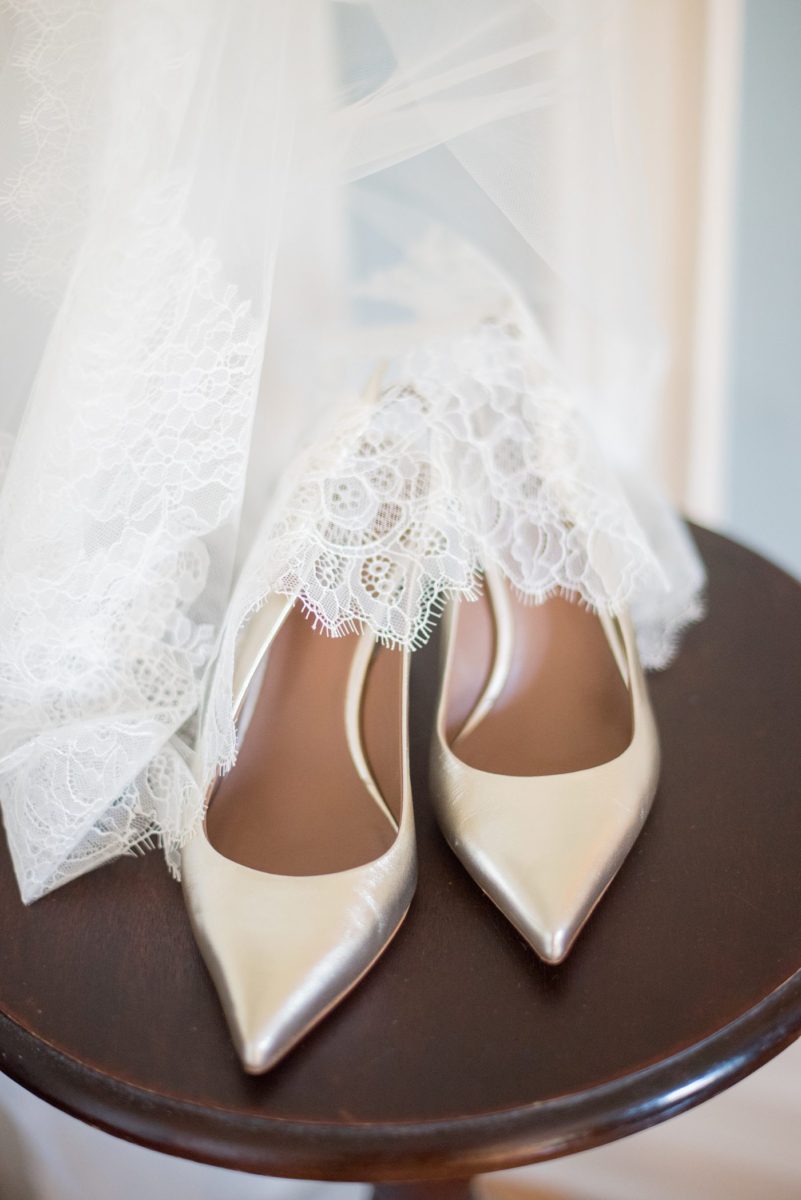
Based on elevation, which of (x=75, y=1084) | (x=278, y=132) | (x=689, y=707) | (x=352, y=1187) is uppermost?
(x=278, y=132)

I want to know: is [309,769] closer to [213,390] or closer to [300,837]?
[300,837]

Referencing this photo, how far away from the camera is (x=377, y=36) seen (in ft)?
1.56

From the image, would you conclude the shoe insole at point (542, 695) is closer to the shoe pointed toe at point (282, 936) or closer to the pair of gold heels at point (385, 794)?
the pair of gold heels at point (385, 794)

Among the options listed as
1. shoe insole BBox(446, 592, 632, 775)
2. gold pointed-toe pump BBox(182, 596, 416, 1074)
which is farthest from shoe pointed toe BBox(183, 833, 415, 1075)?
shoe insole BBox(446, 592, 632, 775)

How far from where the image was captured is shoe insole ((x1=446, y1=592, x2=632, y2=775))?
0.49 meters

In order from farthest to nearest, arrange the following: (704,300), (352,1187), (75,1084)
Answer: (704,300), (352,1187), (75,1084)

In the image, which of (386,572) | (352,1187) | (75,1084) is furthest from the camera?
(352,1187)

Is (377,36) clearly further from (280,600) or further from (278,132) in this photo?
(280,600)

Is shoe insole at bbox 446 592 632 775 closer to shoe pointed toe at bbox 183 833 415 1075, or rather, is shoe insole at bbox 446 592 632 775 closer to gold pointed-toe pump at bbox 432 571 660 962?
gold pointed-toe pump at bbox 432 571 660 962

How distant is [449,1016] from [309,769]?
0.17m


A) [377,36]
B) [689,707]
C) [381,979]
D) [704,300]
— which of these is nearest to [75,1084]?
[381,979]

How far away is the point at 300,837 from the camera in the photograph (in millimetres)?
448

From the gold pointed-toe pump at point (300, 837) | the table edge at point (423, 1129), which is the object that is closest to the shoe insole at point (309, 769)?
the gold pointed-toe pump at point (300, 837)

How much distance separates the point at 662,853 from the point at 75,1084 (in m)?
0.28
